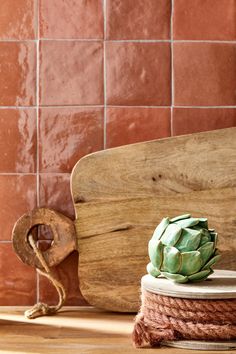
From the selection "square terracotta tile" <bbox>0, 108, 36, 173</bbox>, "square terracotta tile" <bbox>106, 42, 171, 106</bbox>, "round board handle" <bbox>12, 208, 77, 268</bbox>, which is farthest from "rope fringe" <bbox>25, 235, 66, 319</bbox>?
"square terracotta tile" <bbox>106, 42, 171, 106</bbox>

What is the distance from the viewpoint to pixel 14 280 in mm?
1417

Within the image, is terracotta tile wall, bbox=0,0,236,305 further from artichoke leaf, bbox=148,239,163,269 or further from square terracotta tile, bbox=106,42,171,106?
artichoke leaf, bbox=148,239,163,269

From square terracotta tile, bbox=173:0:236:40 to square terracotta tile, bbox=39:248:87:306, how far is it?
1.86 ft

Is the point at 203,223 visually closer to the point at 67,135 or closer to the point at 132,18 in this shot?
the point at 67,135

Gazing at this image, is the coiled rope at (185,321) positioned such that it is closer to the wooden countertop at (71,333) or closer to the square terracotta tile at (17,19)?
the wooden countertop at (71,333)

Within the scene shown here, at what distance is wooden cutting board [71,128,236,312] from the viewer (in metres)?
1.37

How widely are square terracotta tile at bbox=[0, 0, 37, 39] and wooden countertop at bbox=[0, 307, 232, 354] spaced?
623mm

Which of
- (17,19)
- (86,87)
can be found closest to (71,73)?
(86,87)

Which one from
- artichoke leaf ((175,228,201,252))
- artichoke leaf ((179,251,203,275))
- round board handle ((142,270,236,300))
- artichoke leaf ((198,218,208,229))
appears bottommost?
round board handle ((142,270,236,300))

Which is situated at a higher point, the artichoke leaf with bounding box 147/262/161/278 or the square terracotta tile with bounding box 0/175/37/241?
the square terracotta tile with bounding box 0/175/37/241

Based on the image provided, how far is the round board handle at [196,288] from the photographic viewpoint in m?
1.07

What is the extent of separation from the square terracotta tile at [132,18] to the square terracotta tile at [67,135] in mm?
185

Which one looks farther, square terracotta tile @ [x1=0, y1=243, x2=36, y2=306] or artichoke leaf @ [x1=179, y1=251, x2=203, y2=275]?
square terracotta tile @ [x1=0, y1=243, x2=36, y2=306]

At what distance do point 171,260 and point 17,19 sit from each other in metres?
0.68
